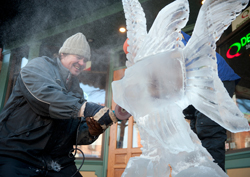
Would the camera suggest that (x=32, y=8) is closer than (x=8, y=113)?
No

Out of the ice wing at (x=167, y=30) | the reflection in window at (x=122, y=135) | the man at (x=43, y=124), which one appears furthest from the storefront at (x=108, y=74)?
the ice wing at (x=167, y=30)

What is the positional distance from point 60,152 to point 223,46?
251 cm

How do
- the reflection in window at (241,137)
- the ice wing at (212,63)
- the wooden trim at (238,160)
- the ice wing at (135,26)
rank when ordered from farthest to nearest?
the reflection in window at (241,137) → the wooden trim at (238,160) → the ice wing at (135,26) → the ice wing at (212,63)

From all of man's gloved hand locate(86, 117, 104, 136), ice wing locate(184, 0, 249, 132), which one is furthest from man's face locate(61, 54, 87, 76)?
ice wing locate(184, 0, 249, 132)

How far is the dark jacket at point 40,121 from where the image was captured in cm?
124

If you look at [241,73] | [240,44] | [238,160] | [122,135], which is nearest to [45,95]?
[238,160]

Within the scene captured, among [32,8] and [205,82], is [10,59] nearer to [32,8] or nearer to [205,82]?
[32,8]

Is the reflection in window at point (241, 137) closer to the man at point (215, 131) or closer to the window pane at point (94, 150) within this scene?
the man at point (215, 131)

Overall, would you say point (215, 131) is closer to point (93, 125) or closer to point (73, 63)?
point (93, 125)

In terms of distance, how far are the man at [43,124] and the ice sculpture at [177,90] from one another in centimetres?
50

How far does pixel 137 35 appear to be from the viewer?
30.6 inches

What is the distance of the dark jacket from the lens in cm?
124

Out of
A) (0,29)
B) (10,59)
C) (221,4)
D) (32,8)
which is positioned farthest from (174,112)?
(10,59)

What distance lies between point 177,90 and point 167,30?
17cm
